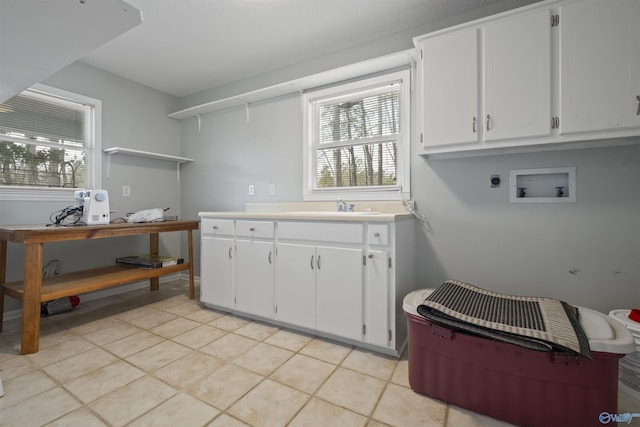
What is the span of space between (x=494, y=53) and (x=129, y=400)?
8.94ft

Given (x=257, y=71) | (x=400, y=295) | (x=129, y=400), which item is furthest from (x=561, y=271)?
(x=257, y=71)

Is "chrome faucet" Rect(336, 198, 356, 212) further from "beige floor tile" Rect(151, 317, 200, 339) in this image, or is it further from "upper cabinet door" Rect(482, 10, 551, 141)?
"beige floor tile" Rect(151, 317, 200, 339)

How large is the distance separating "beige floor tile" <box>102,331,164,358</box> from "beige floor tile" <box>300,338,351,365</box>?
1056 millimetres

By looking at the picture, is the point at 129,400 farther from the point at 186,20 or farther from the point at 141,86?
the point at 141,86

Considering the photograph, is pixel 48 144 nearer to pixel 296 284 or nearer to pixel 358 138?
pixel 296 284

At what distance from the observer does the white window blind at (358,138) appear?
93.0 inches

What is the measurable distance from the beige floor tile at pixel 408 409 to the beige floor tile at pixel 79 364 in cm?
161

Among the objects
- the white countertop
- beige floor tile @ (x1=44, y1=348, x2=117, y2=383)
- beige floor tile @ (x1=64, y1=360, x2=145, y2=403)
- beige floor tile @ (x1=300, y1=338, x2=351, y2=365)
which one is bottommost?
beige floor tile @ (x1=300, y1=338, x2=351, y2=365)

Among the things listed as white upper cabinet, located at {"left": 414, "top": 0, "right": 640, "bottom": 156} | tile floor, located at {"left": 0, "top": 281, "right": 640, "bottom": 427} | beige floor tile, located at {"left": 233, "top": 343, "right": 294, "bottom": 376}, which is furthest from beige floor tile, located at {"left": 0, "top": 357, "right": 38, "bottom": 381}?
white upper cabinet, located at {"left": 414, "top": 0, "right": 640, "bottom": 156}

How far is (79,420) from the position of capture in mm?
1200

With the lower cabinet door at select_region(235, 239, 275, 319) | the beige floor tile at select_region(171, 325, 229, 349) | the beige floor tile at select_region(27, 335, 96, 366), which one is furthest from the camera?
the lower cabinet door at select_region(235, 239, 275, 319)

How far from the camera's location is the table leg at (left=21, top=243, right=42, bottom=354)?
1746mm

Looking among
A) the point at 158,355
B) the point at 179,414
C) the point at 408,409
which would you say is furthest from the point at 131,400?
the point at 408,409

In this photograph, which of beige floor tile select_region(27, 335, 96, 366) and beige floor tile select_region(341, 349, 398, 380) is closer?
beige floor tile select_region(341, 349, 398, 380)
